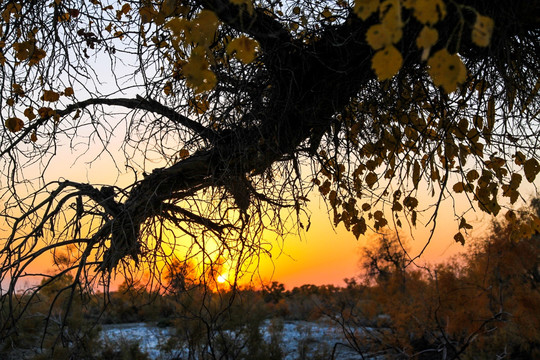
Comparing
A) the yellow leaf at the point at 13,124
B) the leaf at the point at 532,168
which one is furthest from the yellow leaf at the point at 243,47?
the yellow leaf at the point at 13,124

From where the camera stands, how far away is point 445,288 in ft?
34.6

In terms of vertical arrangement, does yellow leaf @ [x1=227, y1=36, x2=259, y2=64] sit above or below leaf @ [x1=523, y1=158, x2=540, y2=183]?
above

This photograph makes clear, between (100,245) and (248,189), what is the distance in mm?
1019

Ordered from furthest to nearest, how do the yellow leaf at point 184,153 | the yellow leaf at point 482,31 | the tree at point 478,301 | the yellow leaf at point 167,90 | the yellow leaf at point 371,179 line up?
the tree at point 478,301 < the yellow leaf at point 167,90 < the yellow leaf at point 184,153 < the yellow leaf at point 371,179 < the yellow leaf at point 482,31

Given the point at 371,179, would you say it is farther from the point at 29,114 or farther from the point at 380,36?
the point at 29,114

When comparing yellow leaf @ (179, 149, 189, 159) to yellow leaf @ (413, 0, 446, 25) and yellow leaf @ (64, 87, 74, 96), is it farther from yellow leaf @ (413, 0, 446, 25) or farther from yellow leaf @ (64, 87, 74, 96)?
yellow leaf @ (413, 0, 446, 25)

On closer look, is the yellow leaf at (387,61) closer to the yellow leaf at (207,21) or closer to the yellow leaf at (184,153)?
the yellow leaf at (207,21)

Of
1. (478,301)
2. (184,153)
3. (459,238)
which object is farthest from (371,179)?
(478,301)

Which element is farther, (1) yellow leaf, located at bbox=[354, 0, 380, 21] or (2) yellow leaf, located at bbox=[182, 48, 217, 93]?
(2) yellow leaf, located at bbox=[182, 48, 217, 93]

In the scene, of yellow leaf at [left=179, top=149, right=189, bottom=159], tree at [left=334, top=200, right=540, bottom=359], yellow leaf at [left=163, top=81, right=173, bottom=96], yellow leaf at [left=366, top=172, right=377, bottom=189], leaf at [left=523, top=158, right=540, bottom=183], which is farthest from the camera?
tree at [left=334, top=200, right=540, bottom=359]

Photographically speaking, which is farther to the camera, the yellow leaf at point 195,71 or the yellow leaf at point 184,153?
the yellow leaf at point 184,153

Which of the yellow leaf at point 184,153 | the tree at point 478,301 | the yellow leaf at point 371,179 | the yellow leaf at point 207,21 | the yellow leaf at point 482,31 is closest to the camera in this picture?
the yellow leaf at point 482,31

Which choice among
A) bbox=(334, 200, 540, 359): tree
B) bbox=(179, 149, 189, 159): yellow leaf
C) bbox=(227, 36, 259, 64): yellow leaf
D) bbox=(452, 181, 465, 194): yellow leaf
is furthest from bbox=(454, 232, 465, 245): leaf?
bbox=(334, 200, 540, 359): tree

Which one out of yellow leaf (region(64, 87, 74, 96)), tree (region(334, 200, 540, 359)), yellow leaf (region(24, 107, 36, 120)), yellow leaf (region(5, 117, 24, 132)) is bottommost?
tree (region(334, 200, 540, 359))
